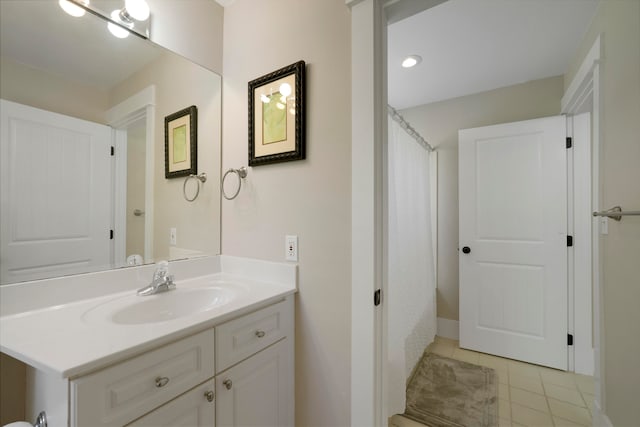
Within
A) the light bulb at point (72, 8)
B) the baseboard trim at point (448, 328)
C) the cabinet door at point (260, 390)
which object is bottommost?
the baseboard trim at point (448, 328)

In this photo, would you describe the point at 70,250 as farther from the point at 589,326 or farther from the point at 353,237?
the point at 589,326

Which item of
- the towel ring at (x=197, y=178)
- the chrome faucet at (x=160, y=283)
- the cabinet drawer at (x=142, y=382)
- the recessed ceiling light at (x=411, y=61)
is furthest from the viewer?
the recessed ceiling light at (x=411, y=61)

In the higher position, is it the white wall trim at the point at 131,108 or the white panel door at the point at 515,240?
the white wall trim at the point at 131,108

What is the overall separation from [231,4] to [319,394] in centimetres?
207

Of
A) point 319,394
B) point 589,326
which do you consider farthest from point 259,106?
point 589,326

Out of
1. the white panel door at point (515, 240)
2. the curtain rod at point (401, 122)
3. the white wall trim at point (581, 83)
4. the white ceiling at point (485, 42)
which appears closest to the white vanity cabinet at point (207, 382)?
the curtain rod at point (401, 122)

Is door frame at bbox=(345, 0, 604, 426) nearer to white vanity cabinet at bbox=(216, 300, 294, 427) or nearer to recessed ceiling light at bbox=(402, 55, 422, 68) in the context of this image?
white vanity cabinet at bbox=(216, 300, 294, 427)

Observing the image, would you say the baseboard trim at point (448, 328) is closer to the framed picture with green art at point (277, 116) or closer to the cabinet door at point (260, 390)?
the cabinet door at point (260, 390)

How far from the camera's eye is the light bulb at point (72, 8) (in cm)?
101

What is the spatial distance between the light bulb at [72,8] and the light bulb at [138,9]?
149 millimetres

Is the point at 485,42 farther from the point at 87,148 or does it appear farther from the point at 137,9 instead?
the point at 87,148

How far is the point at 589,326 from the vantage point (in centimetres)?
200

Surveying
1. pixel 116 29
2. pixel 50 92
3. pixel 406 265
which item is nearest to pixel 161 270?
pixel 50 92

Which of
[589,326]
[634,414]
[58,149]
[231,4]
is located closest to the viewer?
[58,149]
